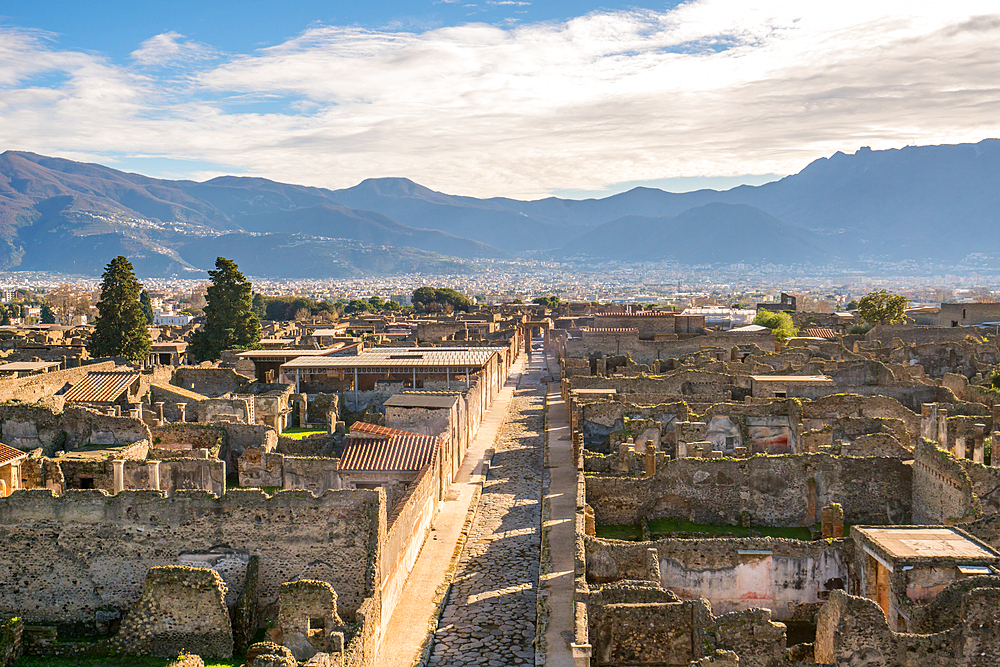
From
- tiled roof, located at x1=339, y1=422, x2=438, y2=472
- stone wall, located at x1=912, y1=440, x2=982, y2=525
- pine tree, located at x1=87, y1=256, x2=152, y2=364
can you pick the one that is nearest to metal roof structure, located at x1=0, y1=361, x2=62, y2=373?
pine tree, located at x1=87, y1=256, x2=152, y2=364

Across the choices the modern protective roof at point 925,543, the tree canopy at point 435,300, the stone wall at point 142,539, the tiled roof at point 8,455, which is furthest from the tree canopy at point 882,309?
the tiled roof at point 8,455

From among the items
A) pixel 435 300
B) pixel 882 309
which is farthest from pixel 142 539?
pixel 435 300

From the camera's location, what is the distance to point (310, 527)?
16.0 metres

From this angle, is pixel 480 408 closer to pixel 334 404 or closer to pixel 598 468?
pixel 334 404

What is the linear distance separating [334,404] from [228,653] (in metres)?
20.9

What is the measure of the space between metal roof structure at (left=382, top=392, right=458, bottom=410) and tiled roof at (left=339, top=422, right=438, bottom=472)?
13.6 ft

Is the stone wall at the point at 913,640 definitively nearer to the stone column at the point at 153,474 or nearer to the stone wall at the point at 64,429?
the stone column at the point at 153,474

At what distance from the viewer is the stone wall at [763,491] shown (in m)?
20.0

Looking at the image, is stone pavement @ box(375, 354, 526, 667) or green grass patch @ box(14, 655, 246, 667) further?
stone pavement @ box(375, 354, 526, 667)

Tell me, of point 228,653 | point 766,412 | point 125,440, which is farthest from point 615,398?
point 228,653

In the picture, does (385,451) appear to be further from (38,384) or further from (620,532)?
(38,384)

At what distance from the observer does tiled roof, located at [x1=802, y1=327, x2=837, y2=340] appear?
58463 mm

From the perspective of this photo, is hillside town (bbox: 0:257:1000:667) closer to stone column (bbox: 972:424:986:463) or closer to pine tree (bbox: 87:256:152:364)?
stone column (bbox: 972:424:986:463)

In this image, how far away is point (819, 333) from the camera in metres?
60.2
